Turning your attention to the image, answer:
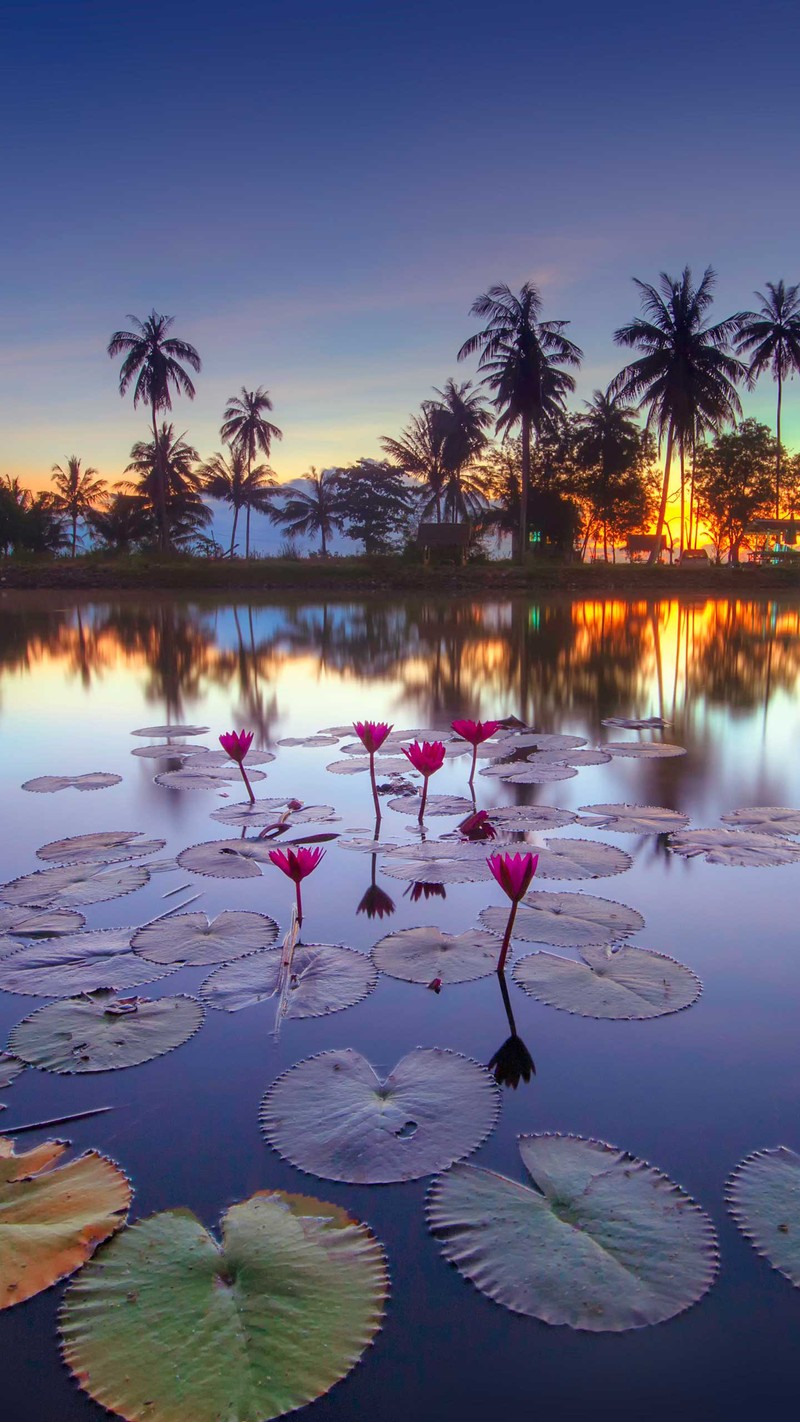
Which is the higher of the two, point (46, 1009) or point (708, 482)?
point (708, 482)

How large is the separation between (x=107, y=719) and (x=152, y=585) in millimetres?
24198

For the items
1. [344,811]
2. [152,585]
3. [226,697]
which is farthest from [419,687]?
[152,585]

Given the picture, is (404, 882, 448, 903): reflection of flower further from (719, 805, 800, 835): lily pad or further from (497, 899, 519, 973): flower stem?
(719, 805, 800, 835): lily pad

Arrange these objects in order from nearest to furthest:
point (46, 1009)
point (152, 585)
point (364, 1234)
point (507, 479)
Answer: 1. point (364, 1234)
2. point (46, 1009)
3. point (152, 585)
4. point (507, 479)

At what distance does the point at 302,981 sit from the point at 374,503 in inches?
1953

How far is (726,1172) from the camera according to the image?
1480 millimetres

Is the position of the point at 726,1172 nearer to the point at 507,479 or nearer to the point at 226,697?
the point at 226,697

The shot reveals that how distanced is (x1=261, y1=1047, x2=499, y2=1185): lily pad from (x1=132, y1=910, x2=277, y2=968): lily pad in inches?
23.5

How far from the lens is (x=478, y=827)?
11.2ft

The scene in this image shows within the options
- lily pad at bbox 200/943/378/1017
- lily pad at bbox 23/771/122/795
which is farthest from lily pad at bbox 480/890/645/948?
lily pad at bbox 23/771/122/795

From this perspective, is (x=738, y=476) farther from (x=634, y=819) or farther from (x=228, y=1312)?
(x=228, y=1312)

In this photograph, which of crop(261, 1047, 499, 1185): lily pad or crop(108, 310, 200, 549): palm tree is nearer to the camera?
crop(261, 1047, 499, 1185): lily pad

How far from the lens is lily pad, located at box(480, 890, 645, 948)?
240 centimetres

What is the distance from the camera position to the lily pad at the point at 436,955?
7.24 feet
